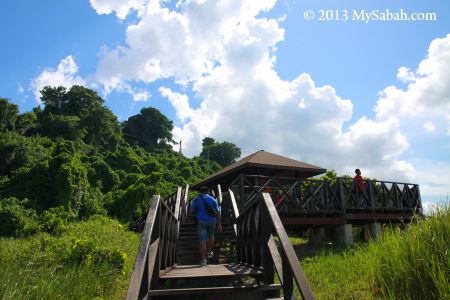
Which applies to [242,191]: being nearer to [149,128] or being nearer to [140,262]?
[140,262]

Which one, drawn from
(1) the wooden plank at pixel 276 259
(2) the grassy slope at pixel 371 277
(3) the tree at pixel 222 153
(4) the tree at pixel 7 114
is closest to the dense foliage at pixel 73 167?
(4) the tree at pixel 7 114

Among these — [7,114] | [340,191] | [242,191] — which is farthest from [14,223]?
[7,114]

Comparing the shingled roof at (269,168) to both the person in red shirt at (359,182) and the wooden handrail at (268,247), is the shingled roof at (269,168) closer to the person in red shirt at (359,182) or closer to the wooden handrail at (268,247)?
the person in red shirt at (359,182)

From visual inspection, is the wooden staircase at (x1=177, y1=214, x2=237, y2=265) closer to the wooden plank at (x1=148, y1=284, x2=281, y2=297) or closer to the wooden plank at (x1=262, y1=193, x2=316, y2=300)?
the wooden plank at (x1=148, y1=284, x2=281, y2=297)

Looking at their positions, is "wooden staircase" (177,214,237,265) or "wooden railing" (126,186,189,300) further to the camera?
"wooden staircase" (177,214,237,265)

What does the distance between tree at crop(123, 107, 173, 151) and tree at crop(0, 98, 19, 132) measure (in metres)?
28.1

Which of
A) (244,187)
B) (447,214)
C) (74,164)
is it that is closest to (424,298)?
(447,214)

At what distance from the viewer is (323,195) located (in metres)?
12.0

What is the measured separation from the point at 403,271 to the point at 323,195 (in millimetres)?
7405

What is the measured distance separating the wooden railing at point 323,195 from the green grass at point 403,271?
4.48 metres

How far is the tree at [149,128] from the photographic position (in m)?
63.8

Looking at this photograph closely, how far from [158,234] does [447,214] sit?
12.6 ft

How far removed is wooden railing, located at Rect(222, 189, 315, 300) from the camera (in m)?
3.03

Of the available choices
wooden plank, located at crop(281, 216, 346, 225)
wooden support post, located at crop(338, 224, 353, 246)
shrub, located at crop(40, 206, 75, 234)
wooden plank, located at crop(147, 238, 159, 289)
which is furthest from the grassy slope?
shrub, located at crop(40, 206, 75, 234)
